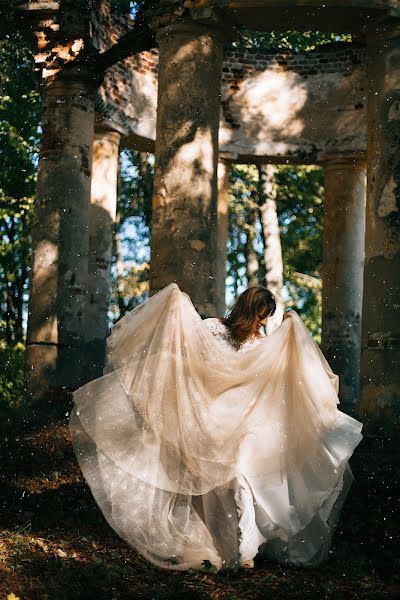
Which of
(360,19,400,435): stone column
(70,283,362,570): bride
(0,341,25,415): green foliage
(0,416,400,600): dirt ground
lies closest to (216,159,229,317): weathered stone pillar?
(0,341,25,415): green foliage

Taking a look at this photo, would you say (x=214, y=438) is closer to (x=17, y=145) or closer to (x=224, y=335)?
(x=224, y=335)

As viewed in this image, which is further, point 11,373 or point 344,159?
point 11,373

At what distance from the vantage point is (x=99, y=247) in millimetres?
14641

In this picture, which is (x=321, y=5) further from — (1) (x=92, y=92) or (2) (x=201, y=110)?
(1) (x=92, y=92)

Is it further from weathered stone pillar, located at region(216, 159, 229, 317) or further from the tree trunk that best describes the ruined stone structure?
the tree trunk

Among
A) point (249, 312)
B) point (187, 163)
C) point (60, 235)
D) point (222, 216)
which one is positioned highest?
point (187, 163)

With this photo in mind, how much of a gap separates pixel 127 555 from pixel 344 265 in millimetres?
9924

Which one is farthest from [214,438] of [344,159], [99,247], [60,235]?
[344,159]

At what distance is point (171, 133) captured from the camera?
9.09 metres

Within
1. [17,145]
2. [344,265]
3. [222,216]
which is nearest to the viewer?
[344,265]

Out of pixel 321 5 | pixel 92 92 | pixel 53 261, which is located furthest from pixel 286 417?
pixel 92 92

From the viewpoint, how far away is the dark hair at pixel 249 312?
609 cm

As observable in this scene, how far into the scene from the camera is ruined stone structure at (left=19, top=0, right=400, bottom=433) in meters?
9.05

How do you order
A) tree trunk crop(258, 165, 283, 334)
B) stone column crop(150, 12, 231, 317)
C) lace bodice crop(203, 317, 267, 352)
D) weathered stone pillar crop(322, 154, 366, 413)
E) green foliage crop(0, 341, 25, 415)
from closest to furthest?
lace bodice crop(203, 317, 267, 352), stone column crop(150, 12, 231, 317), weathered stone pillar crop(322, 154, 366, 413), green foliage crop(0, 341, 25, 415), tree trunk crop(258, 165, 283, 334)
